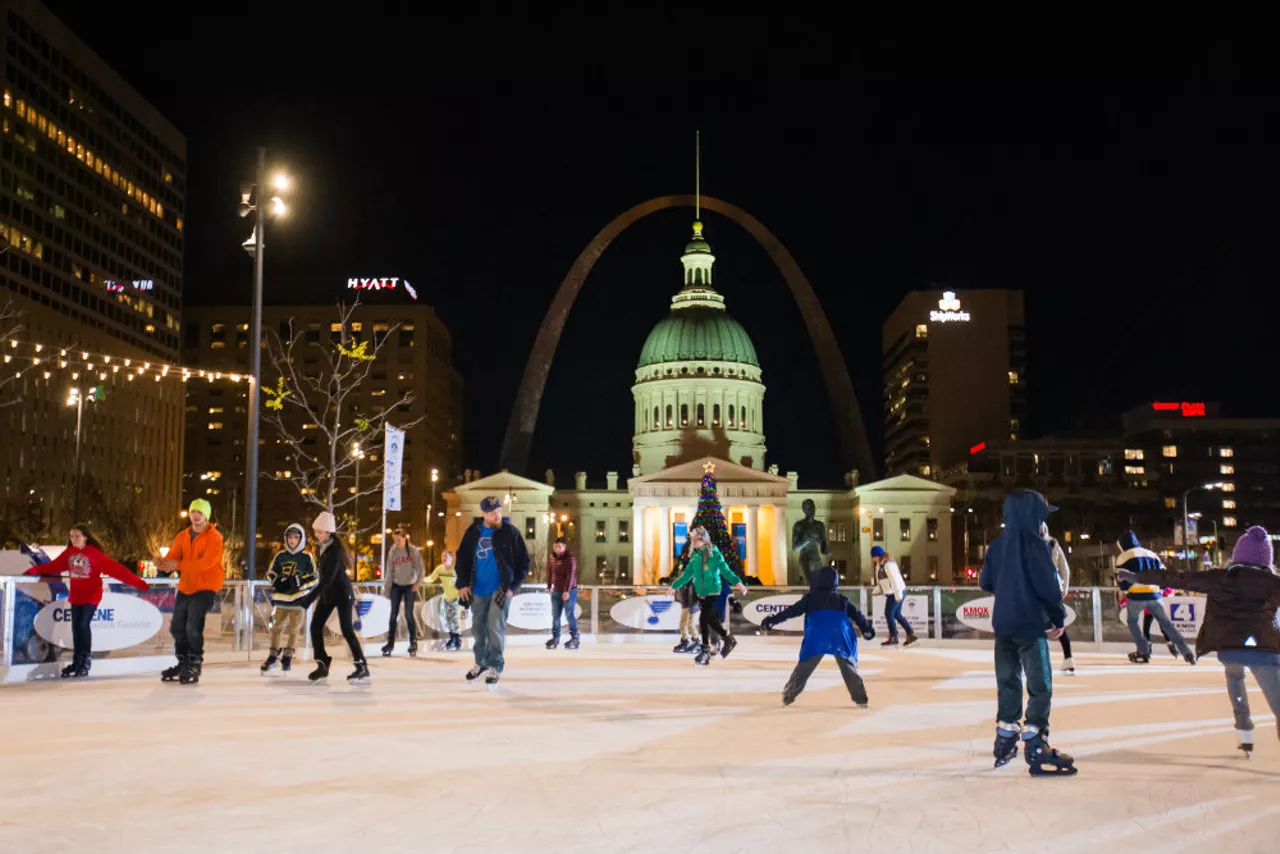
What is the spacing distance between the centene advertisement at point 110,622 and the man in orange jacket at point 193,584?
92.3 inches

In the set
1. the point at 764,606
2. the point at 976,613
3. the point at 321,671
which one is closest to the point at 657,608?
the point at 764,606

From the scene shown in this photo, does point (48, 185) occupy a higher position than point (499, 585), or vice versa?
point (48, 185)

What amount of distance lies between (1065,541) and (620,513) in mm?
43035

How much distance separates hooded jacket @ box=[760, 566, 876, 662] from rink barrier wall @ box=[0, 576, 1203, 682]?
9666 millimetres

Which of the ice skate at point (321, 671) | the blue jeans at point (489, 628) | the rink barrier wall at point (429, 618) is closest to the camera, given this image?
the blue jeans at point (489, 628)

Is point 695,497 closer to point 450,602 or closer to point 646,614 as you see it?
point 646,614

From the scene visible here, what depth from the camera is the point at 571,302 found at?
10594 centimetres

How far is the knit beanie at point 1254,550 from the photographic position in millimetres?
9953

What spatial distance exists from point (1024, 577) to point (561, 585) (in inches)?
614

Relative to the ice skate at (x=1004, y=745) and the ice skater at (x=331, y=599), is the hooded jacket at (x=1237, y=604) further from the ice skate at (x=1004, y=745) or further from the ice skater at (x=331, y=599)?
the ice skater at (x=331, y=599)

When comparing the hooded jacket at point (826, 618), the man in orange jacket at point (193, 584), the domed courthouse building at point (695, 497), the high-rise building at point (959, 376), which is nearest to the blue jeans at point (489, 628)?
the man in orange jacket at point (193, 584)

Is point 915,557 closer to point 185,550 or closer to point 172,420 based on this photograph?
point 172,420

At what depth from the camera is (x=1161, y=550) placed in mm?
115750

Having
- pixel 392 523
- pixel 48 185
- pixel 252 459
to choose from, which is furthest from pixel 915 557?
pixel 252 459
